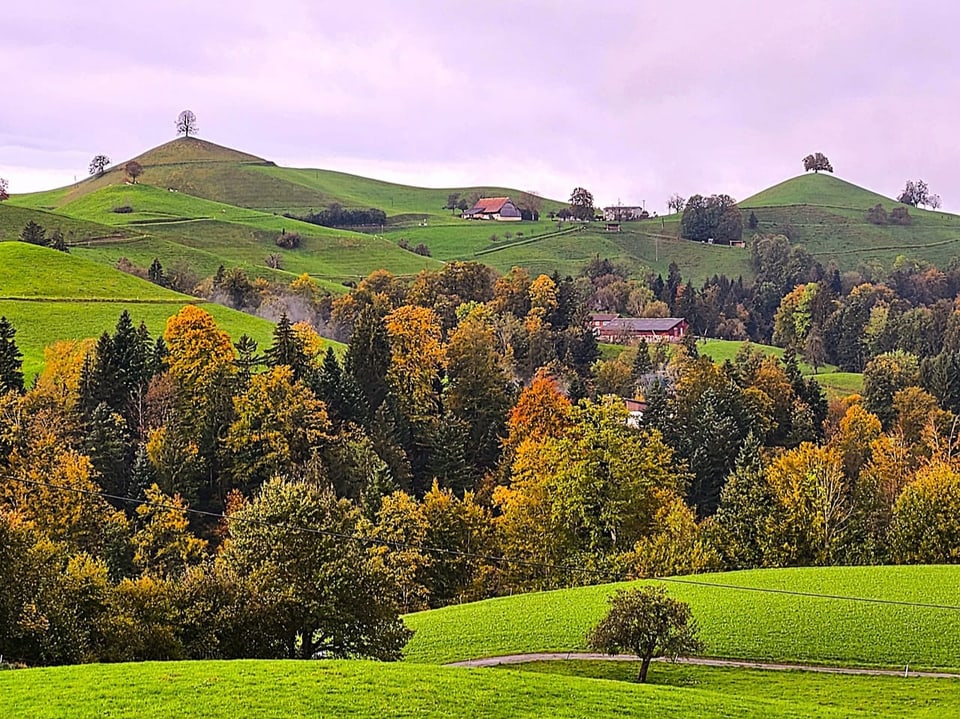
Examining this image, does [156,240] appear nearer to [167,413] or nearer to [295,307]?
[295,307]

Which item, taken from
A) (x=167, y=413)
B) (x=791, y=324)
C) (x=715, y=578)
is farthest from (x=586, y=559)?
(x=791, y=324)

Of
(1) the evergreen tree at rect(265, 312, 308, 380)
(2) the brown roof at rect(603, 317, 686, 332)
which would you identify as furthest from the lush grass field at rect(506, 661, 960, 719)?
(2) the brown roof at rect(603, 317, 686, 332)

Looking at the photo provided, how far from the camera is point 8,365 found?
79188 mm

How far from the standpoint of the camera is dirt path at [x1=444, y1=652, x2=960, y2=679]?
4303 cm

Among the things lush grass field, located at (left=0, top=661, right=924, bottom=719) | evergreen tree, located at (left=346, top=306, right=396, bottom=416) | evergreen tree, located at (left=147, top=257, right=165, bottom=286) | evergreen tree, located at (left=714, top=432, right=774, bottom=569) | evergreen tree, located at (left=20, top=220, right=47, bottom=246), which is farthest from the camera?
evergreen tree, located at (left=20, top=220, right=47, bottom=246)

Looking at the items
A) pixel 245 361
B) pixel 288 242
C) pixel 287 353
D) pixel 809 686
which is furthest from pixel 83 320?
pixel 288 242

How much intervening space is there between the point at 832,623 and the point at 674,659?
8.95m

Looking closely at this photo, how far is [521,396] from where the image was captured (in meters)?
93.9

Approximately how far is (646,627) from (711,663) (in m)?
7.03

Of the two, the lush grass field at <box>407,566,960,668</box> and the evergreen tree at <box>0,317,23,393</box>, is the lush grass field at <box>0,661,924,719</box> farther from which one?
the evergreen tree at <box>0,317,23,393</box>

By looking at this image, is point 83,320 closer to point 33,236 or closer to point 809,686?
point 33,236

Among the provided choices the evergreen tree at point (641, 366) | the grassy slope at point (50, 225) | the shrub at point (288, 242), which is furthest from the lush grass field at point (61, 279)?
the shrub at point (288, 242)

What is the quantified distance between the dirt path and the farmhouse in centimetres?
10316

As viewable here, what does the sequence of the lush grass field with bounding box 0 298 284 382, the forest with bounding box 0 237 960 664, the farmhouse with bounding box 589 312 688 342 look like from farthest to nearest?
the farmhouse with bounding box 589 312 688 342
the lush grass field with bounding box 0 298 284 382
the forest with bounding box 0 237 960 664
